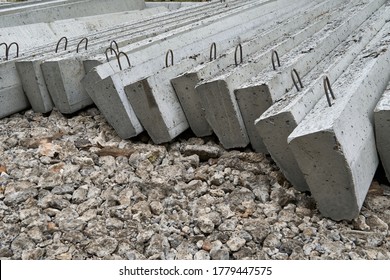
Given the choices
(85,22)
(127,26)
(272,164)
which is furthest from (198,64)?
(85,22)

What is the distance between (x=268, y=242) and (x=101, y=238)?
88cm

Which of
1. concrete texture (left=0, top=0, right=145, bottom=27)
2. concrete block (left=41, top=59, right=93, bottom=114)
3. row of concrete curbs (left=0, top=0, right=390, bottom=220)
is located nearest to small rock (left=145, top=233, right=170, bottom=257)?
row of concrete curbs (left=0, top=0, right=390, bottom=220)

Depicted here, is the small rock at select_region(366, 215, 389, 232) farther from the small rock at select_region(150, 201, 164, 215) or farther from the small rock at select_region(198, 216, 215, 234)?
the small rock at select_region(150, 201, 164, 215)

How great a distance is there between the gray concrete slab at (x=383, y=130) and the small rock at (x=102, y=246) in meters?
1.62

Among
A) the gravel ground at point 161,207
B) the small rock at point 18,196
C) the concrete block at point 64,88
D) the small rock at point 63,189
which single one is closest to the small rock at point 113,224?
the gravel ground at point 161,207

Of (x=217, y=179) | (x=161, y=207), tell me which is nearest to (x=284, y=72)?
(x=217, y=179)

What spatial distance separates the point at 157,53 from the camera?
383 cm

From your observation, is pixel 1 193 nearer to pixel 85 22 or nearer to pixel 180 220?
pixel 180 220

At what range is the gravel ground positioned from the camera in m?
2.33

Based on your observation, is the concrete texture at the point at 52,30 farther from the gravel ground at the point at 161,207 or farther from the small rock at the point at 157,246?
the small rock at the point at 157,246

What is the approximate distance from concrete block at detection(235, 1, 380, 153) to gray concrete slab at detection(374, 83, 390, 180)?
625 mm

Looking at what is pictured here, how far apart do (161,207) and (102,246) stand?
0.42m

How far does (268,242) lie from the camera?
2.34m

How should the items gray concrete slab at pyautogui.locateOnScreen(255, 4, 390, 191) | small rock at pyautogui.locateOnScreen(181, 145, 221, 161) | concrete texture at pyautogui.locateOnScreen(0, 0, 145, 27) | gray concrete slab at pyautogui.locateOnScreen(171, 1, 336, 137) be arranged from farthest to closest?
concrete texture at pyautogui.locateOnScreen(0, 0, 145, 27) < gray concrete slab at pyautogui.locateOnScreen(171, 1, 336, 137) < small rock at pyautogui.locateOnScreen(181, 145, 221, 161) < gray concrete slab at pyautogui.locateOnScreen(255, 4, 390, 191)
